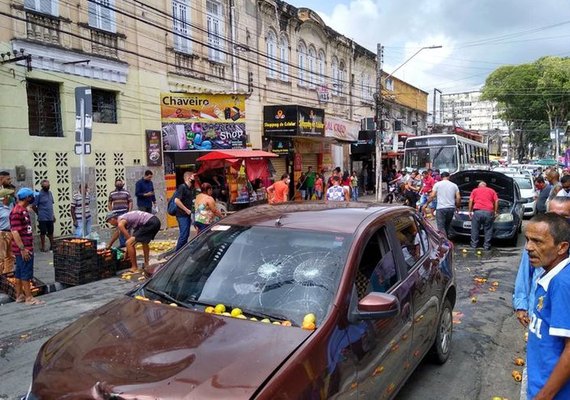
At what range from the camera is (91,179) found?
12.7m

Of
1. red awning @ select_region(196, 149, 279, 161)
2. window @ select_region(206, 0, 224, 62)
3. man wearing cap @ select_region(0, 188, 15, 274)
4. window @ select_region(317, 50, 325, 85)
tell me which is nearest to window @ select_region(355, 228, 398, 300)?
man wearing cap @ select_region(0, 188, 15, 274)

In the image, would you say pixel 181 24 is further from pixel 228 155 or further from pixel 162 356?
pixel 162 356

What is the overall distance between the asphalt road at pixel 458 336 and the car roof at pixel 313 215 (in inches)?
64.7

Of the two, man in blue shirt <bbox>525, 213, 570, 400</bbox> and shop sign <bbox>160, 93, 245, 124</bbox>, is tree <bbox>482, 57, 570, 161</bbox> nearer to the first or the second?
shop sign <bbox>160, 93, 245, 124</bbox>

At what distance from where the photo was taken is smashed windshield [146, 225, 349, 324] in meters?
2.87

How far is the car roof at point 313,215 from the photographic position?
3.34 m

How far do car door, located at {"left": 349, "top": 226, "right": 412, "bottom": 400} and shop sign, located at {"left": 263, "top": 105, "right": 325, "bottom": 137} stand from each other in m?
16.1

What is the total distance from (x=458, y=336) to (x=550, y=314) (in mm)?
3525

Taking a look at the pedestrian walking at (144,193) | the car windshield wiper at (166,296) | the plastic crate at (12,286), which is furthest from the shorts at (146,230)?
the car windshield wiper at (166,296)

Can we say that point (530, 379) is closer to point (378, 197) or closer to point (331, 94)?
point (378, 197)

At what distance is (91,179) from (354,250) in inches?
442

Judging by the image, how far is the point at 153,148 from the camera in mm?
14586

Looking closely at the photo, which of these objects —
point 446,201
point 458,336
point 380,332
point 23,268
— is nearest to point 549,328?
point 380,332

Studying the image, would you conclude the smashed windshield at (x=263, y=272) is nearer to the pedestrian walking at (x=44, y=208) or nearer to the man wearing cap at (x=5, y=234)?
the man wearing cap at (x=5, y=234)
